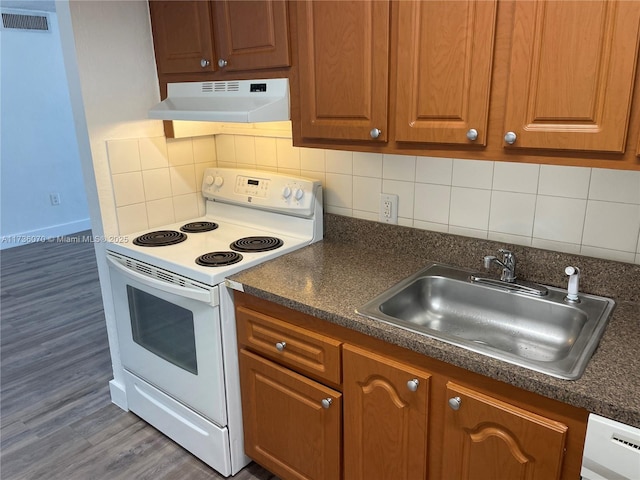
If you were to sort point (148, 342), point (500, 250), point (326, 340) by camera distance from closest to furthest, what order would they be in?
point (326, 340), point (500, 250), point (148, 342)

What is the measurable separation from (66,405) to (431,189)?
6.99 feet

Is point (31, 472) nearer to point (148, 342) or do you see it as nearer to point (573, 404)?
point (148, 342)

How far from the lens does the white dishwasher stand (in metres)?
1.03

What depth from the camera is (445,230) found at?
1.88 meters

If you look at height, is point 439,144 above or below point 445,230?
above

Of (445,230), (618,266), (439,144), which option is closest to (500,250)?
(445,230)

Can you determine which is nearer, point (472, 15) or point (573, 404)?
point (573, 404)

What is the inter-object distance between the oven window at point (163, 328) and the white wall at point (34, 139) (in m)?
3.68

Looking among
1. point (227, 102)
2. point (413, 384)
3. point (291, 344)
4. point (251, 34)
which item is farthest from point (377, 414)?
point (251, 34)

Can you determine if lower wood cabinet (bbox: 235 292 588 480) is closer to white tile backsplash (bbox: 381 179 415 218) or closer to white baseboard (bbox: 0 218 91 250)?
white tile backsplash (bbox: 381 179 415 218)

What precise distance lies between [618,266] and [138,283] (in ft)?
5.85

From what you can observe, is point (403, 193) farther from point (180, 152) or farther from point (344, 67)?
point (180, 152)

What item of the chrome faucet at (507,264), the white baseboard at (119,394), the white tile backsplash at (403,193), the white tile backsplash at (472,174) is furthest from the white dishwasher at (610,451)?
the white baseboard at (119,394)

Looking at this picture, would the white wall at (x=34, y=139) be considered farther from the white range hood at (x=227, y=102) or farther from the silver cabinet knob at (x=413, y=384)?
the silver cabinet knob at (x=413, y=384)
